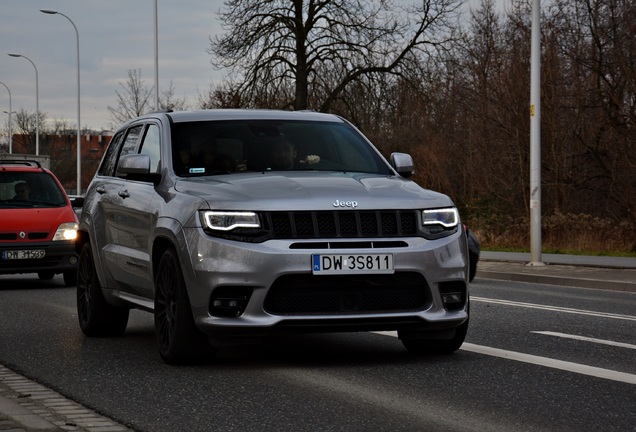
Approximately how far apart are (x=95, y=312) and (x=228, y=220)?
2905 millimetres

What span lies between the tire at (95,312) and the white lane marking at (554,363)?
2990mm

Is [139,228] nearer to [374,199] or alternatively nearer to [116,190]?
[116,190]

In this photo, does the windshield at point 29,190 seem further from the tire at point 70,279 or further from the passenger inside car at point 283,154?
the passenger inside car at point 283,154

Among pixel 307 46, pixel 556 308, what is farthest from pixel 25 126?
pixel 556 308

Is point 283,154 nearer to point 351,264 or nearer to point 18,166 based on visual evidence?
point 351,264

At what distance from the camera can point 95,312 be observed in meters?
10.2

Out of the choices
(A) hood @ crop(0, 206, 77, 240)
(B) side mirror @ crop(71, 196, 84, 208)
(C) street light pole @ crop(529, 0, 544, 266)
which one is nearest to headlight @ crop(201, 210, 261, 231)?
(B) side mirror @ crop(71, 196, 84, 208)

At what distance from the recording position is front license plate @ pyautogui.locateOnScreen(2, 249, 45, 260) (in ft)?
55.8

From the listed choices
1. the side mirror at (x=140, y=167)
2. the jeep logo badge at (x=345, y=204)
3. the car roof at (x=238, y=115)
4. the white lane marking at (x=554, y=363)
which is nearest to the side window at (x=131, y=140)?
the car roof at (x=238, y=115)

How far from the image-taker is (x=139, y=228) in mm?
8922

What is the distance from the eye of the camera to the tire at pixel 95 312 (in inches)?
400

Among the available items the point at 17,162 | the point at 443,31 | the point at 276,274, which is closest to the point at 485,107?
the point at 443,31

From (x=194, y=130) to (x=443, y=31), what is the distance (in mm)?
34014

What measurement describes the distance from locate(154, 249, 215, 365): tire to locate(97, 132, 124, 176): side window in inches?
99.1
